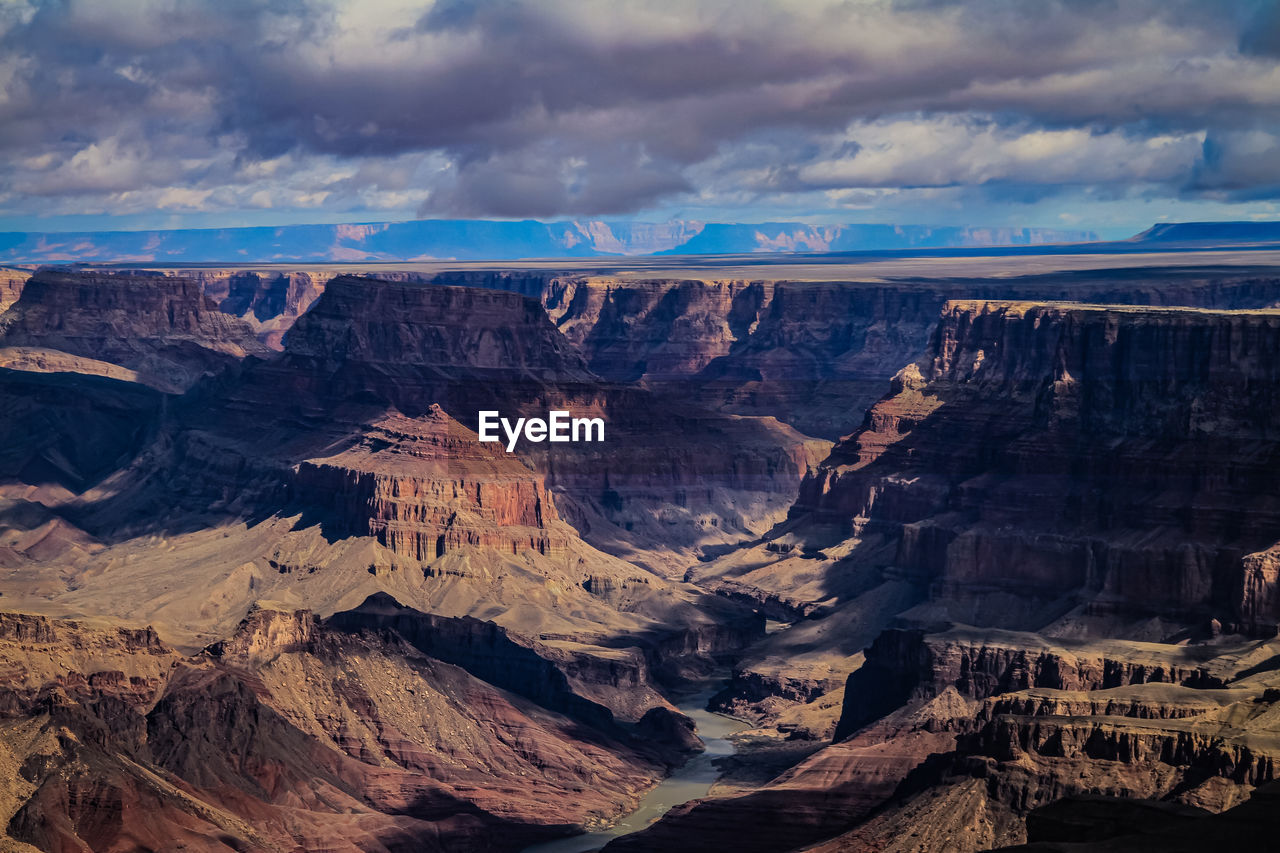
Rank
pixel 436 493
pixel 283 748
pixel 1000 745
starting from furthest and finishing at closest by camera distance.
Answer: pixel 436 493 → pixel 283 748 → pixel 1000 745

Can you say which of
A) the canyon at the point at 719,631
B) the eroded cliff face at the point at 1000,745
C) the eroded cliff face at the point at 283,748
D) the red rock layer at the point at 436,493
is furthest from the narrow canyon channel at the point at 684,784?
the red rock layer at the point at 436,493

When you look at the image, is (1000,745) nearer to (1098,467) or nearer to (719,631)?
(1098,467)

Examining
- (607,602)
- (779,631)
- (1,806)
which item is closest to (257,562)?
(607,602)

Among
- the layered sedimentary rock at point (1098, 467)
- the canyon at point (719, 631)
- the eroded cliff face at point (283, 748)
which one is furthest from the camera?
the layered sedimentary rock at point (1098, 467)

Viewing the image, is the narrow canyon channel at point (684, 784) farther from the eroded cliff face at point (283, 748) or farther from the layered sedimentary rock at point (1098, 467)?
the layered sedimentary rock at point (1098, 467)

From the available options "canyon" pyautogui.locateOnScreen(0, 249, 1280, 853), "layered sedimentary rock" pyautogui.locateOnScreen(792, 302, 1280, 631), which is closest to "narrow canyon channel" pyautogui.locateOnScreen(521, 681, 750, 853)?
"canyon" pyautogui.locateOnScreen(0, 249, 1280, 853)

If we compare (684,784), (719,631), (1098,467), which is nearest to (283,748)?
(684,784)

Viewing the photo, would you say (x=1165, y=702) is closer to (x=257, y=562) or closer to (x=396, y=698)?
(x=396, y=698)
